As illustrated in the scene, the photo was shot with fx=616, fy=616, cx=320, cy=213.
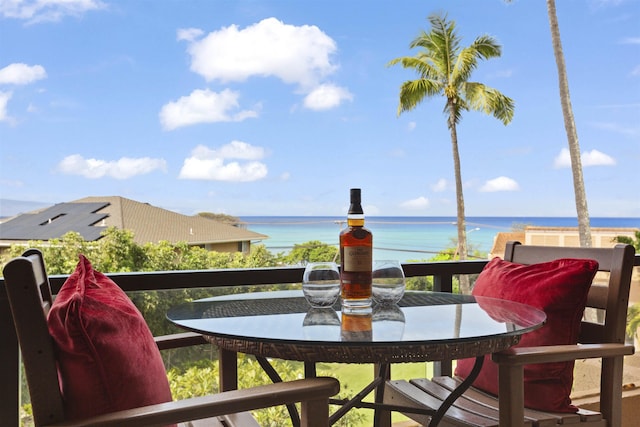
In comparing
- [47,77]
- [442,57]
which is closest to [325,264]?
[442,57]

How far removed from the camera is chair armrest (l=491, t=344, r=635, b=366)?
1431mm

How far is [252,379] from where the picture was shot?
94.3 inches

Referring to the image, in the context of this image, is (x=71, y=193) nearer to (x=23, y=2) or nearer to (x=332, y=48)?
(x=23, y=2)

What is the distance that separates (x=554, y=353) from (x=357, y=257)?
1.76 feet

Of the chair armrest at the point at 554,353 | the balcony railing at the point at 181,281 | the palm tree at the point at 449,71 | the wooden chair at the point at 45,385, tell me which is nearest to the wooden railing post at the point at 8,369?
the balcony railing at the point at 181,281

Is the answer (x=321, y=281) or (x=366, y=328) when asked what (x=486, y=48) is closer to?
(x=321, y=281)

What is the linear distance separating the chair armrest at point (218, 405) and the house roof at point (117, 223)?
2905 cm

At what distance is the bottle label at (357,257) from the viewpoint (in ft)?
5.07

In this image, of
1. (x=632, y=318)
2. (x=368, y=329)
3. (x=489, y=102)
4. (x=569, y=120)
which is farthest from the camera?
(x=489, y=102)

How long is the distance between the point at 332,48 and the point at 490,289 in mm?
39913

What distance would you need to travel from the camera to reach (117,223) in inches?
1160

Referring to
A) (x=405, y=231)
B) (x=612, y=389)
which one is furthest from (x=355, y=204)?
(x=405, y=231)

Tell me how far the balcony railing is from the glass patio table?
146mm

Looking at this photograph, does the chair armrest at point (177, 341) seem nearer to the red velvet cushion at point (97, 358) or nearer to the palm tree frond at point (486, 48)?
the red velvet cushion at point (97, 358)
